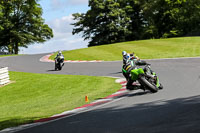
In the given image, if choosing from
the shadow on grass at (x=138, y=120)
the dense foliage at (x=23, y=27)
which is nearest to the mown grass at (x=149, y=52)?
the shadow on grass at (x=138, y=120)

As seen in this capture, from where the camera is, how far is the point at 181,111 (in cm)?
719

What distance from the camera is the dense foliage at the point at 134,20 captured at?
216ft

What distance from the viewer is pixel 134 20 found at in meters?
74.1

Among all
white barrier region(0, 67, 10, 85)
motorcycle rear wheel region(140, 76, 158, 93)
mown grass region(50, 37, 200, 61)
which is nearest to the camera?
motorcycle rear wheel region(140, 76, 158, 93)

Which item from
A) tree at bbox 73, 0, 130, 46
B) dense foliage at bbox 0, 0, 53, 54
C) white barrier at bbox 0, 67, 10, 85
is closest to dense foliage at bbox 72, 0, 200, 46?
tree at bbox 73, 0, 130, 46

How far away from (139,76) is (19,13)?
62228 mm

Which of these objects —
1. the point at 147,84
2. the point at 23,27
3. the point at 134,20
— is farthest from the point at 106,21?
the point at 147,84

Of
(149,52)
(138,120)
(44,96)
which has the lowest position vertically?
(44,96)

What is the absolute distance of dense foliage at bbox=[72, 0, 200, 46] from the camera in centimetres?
6588

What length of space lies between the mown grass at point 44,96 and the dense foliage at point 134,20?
157 feet

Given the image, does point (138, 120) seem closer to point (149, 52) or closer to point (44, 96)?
point (44, 96)

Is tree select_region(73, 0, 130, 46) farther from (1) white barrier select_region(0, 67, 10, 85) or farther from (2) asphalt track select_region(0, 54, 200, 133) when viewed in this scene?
(2) asphalt track select_region(0, 54, 200, 133)

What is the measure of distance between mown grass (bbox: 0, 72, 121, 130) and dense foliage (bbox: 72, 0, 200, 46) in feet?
157

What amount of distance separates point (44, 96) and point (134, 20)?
6191cm
